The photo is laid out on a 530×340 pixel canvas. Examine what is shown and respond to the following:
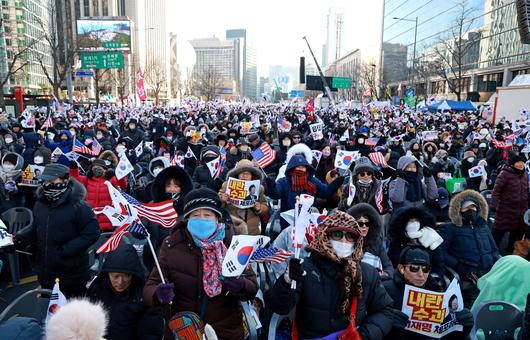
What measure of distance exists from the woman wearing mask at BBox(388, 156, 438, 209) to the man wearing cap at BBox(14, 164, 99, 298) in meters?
4.16

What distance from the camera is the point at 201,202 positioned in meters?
3.13

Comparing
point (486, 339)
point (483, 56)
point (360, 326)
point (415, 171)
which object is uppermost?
point (483, 56)

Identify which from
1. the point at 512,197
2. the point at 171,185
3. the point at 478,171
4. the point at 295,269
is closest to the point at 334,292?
the point at 295,269

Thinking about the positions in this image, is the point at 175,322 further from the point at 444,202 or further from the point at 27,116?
the point at 27,116

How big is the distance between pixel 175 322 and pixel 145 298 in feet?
1.20

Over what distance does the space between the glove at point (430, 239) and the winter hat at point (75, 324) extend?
11.0ft

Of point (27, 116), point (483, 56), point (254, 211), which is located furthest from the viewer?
point (483, 56)

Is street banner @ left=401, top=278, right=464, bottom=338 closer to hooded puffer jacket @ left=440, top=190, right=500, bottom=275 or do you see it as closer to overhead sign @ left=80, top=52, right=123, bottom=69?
hooded puffer jacket @ left=440, top=190, right=500, bottom=275

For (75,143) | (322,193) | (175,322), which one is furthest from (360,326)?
(75,143)

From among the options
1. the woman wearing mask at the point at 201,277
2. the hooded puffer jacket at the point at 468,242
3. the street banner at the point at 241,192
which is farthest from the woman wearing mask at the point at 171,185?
the hooded puffer jacket at the point at 468,242

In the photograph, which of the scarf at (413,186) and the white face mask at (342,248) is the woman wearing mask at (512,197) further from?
the white face mask at (342,248)

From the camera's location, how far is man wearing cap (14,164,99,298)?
13.4 ft

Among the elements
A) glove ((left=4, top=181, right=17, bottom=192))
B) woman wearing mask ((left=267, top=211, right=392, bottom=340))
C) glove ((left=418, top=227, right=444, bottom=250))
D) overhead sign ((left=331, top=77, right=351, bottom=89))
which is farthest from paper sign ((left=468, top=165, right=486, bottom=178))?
overhead sign ((left=331, top=77, right=351, bottom=89))

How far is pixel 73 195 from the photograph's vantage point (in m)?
4.18
